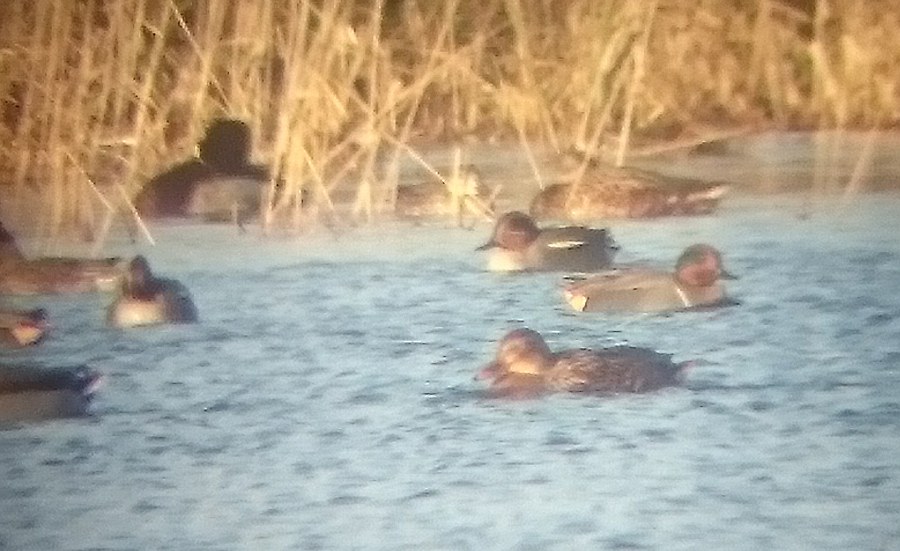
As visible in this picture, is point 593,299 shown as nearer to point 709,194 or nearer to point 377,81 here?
point 709,194

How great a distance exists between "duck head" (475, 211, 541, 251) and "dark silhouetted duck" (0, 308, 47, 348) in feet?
2.24

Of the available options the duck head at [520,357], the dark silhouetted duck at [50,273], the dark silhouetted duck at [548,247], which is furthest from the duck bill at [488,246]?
the dark silhouetted duck at [50,273]

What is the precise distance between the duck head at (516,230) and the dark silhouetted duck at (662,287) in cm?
10

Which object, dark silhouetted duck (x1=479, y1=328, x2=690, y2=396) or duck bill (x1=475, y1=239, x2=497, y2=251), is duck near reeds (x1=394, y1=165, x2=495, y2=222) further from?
dark silhouetted duck (x1=479, y1=328, x2=690, y2=396)

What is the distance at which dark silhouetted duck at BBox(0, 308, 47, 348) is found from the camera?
1775mm

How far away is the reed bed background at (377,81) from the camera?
1.69 m

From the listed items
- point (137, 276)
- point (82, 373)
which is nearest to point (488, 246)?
point (137, 276)

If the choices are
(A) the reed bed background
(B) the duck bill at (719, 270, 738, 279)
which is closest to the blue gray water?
(B) the duck bill at (719, 270, 738, 279)

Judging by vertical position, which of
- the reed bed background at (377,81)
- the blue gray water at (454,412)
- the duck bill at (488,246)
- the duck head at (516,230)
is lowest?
the blue gray water at (454,412)

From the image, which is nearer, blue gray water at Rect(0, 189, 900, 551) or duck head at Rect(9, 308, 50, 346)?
blue gray water at Rect(0, 189, 900, 551)

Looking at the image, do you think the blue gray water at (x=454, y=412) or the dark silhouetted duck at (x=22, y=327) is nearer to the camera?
the blue gray water at (x=454, y=412)

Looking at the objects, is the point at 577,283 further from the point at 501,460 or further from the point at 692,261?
the point at 501,460

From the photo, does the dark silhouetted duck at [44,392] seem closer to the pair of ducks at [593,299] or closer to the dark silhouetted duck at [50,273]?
the dark silhouetted duck at [50,273]

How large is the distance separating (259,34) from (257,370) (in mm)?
489
